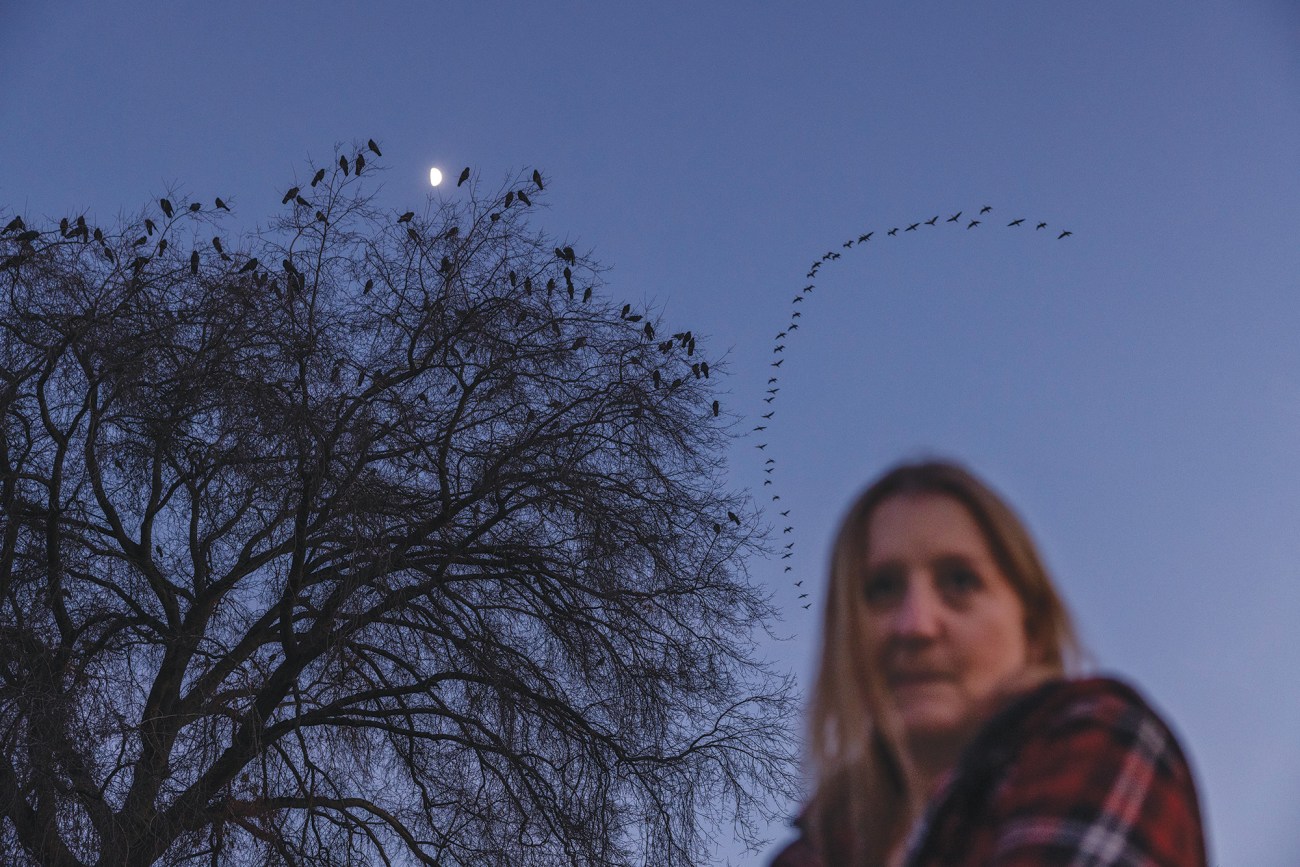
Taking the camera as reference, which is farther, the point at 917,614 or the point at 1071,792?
the point at 917,614

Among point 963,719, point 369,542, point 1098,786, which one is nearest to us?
point 1098,786

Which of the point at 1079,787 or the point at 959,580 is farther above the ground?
the point at 959,580

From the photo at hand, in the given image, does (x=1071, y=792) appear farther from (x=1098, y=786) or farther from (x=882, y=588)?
(x=882, y=588)

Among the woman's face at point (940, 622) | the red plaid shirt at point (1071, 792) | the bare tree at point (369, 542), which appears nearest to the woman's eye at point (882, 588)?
the woman's face at point (940, 622)

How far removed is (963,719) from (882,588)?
124 mm

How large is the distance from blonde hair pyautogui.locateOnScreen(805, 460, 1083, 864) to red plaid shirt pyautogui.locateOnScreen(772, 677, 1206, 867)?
99mm

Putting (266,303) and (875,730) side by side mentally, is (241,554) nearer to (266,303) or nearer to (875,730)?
(266,303)

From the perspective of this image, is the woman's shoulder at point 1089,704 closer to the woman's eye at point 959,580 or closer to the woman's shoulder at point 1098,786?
the woman's shoulder at point 1098,786

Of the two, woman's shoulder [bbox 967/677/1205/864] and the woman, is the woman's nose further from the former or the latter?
woman's shoulder [bbox 967/677/1205/864]

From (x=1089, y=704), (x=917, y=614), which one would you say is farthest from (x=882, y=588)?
(x=1089, y=704)

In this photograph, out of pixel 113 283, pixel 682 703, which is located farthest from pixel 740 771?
pixel 113 283

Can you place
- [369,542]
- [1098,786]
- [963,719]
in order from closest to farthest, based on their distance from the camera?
[1098,786] → [963,719] → [369,542]

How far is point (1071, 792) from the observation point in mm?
736

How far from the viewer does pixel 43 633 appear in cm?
668
